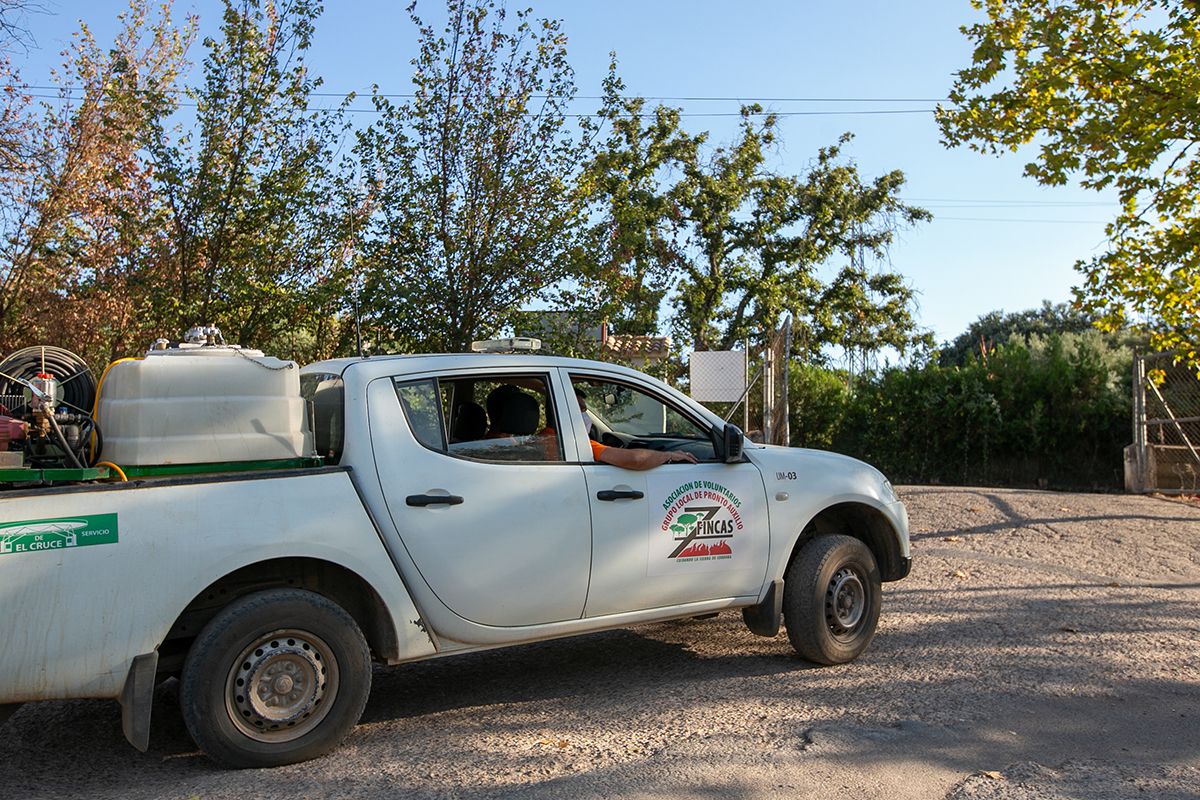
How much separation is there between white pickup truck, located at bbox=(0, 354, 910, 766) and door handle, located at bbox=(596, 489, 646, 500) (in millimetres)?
19

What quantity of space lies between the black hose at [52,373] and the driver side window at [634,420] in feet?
8.06

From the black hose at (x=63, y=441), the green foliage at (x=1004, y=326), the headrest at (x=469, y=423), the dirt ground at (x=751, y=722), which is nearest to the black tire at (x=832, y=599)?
the dirt ground at (x=751, y=722)

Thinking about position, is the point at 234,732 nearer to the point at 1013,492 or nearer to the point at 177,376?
the point at 177,376

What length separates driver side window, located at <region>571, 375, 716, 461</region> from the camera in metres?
6.30

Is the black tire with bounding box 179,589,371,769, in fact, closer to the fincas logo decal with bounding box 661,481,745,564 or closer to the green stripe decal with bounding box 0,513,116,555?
the green stripe decal with bounding box 0,513,116,555

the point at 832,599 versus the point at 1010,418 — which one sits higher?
the point at 1010,418

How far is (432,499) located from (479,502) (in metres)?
0.26

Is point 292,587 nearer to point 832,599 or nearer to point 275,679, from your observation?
point 275,679

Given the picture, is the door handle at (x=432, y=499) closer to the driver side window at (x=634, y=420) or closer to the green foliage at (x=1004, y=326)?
the driver side window at (x=634, y=420)

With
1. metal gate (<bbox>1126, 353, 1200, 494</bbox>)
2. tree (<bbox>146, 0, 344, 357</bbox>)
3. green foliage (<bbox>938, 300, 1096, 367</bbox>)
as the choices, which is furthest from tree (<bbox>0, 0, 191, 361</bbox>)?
green foliage (<bbox>938, 300, 1096, 367</bbox>)

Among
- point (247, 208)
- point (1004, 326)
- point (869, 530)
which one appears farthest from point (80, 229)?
point (1004, 326)

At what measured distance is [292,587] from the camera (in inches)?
196

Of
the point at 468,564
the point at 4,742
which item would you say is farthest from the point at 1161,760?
the point at 4,742

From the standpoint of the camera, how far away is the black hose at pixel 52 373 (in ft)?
16.4
